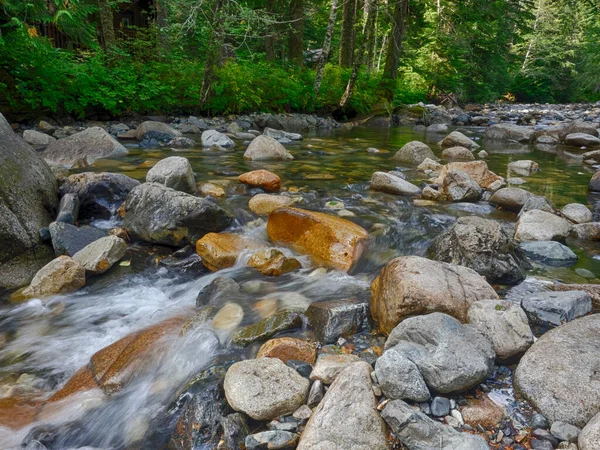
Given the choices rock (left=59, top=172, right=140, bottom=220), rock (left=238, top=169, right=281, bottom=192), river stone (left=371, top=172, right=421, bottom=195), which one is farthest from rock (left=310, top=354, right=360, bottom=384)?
river stone (left=371, top=172, right=421, bottom=195)

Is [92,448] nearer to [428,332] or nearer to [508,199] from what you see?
[428,332]

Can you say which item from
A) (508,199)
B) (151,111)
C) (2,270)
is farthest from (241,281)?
(151,111)

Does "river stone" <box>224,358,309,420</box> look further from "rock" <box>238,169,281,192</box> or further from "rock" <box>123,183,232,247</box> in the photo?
"rock" <box>238,169,281,192</box>

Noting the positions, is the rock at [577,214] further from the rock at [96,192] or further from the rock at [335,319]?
the rock at [96,192]

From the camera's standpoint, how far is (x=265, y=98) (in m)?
14.8

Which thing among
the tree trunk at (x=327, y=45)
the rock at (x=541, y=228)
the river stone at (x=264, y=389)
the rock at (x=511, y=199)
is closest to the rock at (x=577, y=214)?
the rock at (x=511, y=199)

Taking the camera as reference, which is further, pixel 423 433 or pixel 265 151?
pixel 265 151

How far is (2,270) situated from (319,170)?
527cm

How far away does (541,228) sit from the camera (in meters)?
4.88

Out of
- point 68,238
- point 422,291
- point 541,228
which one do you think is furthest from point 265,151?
point 422,291

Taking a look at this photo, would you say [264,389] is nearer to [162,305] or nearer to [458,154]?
[162,305]

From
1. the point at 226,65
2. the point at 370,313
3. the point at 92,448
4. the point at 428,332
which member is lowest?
the point at 92,448

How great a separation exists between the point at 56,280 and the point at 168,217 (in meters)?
1.22

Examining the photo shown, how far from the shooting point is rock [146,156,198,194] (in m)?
5.85
